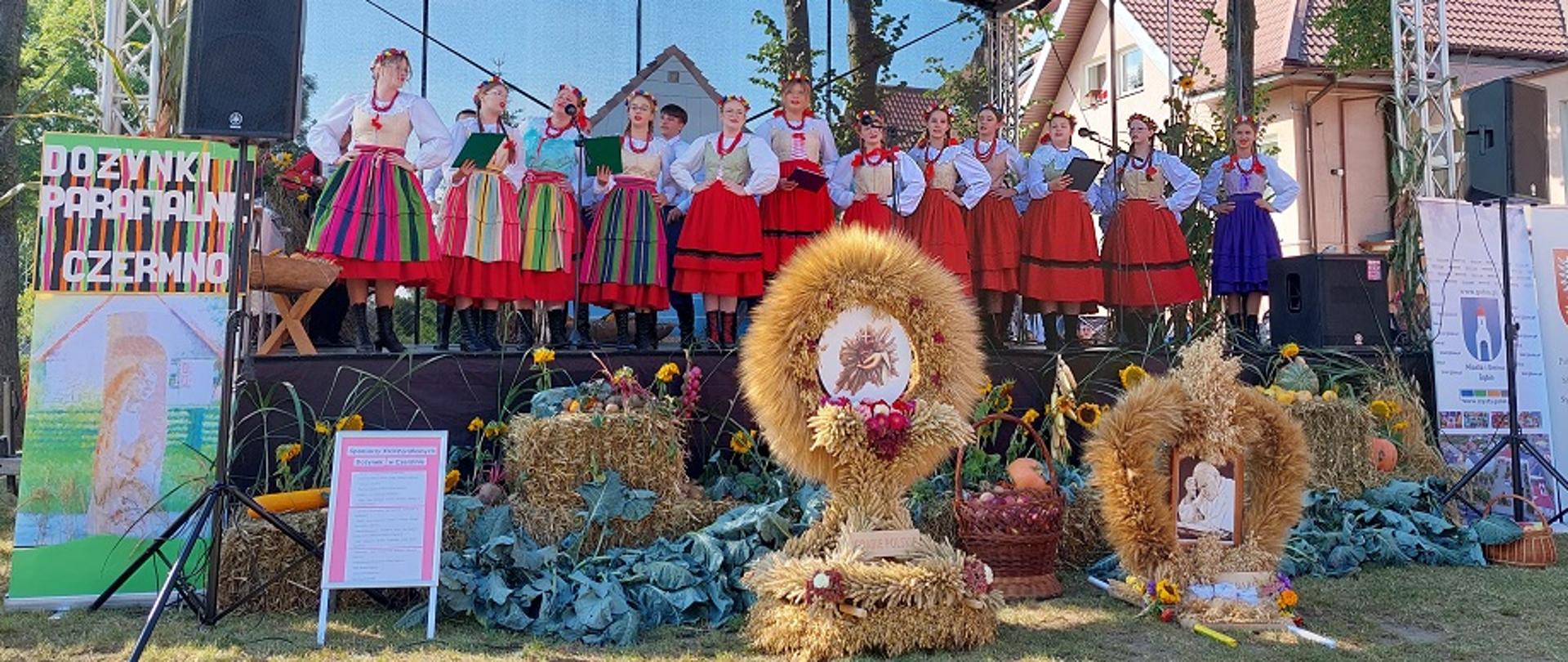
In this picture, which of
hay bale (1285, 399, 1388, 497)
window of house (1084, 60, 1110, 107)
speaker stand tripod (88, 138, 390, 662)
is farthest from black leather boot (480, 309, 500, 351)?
window of house (1084, 60, 1110, 107)

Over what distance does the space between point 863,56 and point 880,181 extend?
305cm

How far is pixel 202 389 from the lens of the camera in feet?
13.8

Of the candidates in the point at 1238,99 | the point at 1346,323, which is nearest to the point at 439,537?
the point at 1346,323

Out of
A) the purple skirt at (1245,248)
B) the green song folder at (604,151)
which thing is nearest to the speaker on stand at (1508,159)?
the purple skirt at (1245,248)

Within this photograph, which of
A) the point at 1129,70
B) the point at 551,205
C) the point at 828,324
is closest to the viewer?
the point at 828,324

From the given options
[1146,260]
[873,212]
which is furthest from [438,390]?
[1146,260]

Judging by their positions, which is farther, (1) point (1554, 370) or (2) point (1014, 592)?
(1) point (1554, 370)

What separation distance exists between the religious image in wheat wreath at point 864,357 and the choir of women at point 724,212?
2077 millimetres

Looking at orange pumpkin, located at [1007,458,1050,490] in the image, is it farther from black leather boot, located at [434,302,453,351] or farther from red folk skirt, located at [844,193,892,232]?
black leather boot, located at [434,302,453,351]

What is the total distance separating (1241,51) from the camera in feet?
32.9

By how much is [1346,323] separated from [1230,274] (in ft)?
2.88

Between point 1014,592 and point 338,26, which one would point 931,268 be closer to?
point 1014,592

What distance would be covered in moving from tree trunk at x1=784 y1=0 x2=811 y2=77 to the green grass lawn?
18.4ft

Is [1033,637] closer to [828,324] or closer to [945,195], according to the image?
[828,324]
